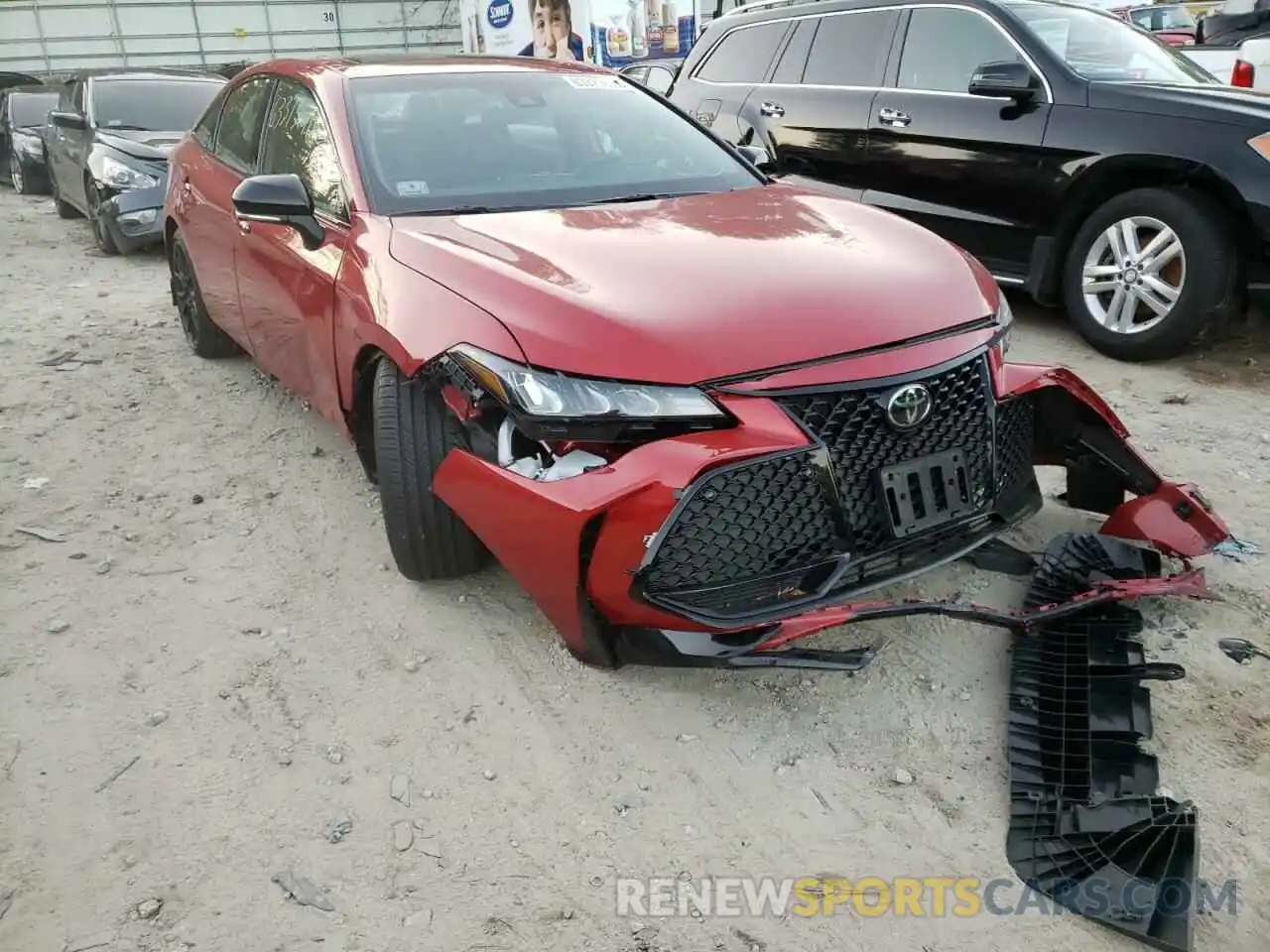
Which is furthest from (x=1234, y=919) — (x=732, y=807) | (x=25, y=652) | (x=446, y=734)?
(x=25, y=652)

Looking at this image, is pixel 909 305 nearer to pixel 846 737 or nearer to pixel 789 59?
pixel 846 737

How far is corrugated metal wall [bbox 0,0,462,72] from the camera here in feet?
75.1

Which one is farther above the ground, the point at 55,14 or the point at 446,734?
the point at 55,14

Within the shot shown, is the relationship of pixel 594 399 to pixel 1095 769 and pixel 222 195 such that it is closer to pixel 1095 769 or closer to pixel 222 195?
pixel 1095 769

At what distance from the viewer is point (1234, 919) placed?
187 cm

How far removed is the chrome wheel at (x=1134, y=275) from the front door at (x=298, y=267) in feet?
12.1

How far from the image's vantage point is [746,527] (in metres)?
2.21

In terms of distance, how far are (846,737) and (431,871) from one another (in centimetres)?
103

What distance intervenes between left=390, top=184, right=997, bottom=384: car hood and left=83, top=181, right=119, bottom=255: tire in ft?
22.0

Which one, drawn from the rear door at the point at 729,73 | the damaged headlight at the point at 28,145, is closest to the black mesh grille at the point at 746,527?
the rear door at the point at 729,73

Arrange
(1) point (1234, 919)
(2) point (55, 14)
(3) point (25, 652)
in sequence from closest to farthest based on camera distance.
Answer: (1) point (1234, 919), (3) point (25, 652), (2) point (55, 14)

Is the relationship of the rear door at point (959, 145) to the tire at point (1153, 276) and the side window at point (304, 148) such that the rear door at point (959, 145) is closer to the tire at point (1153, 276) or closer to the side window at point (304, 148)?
the tire at point (1153, 276)

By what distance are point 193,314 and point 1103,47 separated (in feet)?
16.7

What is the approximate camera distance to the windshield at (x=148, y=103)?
8.67m
